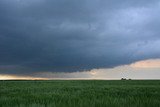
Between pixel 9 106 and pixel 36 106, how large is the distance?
1.38m

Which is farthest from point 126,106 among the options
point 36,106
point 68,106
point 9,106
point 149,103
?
point 9,106

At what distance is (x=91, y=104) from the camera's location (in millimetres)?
12672

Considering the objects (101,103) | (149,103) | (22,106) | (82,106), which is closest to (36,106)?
(22,106)

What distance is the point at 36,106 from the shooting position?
38.7ft

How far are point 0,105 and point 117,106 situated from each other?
203 inches

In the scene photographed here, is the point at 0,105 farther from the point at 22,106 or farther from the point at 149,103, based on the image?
the point at 149,103

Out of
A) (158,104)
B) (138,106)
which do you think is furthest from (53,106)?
(158,104)

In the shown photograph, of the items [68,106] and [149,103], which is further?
[149,103]

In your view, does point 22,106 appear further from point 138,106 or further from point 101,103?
point 138,106

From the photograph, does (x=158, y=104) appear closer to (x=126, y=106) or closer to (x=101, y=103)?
(x=126, y=106)

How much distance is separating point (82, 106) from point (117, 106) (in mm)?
1545

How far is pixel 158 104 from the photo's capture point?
42.0 ft

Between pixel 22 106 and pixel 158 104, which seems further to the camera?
pixel 158 104

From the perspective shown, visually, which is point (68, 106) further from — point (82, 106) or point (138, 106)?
point (138, 106)
